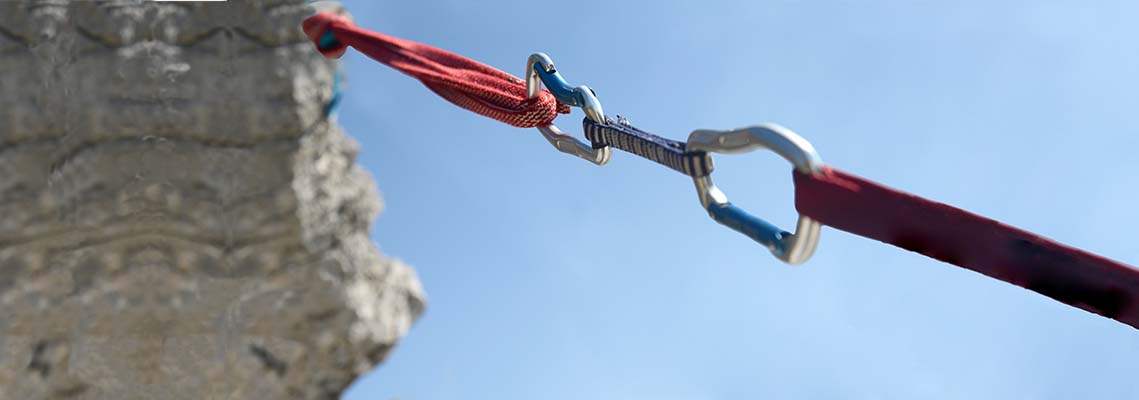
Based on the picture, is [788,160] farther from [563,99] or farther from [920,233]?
[563,99]

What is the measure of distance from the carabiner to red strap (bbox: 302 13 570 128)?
1.3 inches

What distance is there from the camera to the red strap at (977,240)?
53.2 inches

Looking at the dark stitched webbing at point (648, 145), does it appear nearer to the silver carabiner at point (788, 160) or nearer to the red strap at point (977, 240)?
the silver carabiner at point (788, 160)

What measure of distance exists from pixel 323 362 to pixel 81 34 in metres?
0.83

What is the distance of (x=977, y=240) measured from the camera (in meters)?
1.37

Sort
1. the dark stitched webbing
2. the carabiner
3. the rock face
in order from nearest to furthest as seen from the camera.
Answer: the dark stitched webbing < the rock face < the carabiner

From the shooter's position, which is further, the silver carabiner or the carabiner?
the carabiner

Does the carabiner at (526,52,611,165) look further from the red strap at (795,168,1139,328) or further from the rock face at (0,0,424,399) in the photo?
the red strap at (795,168,1139,328)

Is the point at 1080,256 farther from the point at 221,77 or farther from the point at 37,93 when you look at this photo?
the point at 37,93

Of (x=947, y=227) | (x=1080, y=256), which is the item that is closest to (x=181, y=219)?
(x=947, y=227)

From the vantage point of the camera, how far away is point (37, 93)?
6.34 feet

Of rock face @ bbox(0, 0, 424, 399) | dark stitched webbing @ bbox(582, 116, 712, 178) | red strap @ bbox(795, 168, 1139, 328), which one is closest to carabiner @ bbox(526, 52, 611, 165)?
dark stitched webbing @ bbox(582, 116, 712, 178)

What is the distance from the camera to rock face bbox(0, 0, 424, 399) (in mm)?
1868

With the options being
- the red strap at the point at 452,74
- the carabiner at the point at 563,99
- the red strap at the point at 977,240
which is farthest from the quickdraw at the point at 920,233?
the red strap at the point at 452,74
